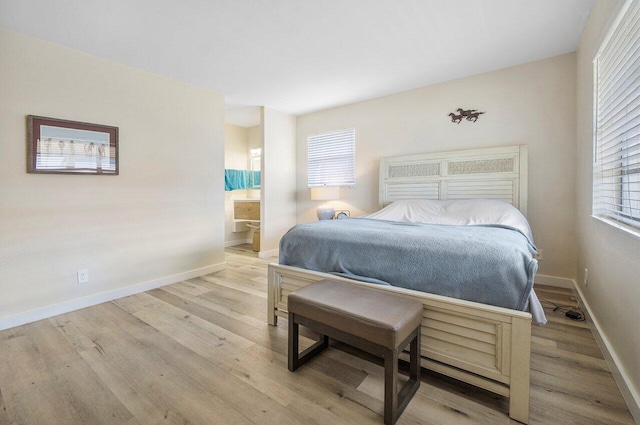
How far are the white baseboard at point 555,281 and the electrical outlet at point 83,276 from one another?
14.7ft

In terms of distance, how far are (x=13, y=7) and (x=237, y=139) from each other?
11.9ft

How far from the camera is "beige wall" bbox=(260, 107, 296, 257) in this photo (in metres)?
4.34

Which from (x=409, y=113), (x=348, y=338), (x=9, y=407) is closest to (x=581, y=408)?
(x=348, y=338)

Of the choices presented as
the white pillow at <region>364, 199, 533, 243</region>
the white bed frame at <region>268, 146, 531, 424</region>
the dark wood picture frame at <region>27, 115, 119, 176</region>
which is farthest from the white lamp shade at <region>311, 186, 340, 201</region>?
the dark wood picture frame at <region>27, 115, 119, 176</region>

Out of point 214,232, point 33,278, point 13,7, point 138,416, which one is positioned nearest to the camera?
point 138,416

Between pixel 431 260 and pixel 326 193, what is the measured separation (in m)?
2.73

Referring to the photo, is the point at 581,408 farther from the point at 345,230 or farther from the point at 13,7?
the point at 13,7

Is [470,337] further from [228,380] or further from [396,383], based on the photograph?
[228,380]

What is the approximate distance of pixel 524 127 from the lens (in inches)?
117

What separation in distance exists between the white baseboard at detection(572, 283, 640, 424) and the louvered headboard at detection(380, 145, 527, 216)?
1.30 m

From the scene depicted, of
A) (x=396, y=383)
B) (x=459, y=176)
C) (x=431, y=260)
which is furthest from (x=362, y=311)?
(x=459, y=176)

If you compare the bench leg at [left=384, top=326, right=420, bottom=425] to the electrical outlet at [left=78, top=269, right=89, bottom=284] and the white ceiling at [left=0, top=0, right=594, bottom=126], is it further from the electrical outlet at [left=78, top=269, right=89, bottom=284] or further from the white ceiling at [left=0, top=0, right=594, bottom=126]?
the electrical outlet at [left=78, top=269, right=89, bottom=284]

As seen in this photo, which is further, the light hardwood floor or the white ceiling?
the white ceiling

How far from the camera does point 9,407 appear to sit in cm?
135
